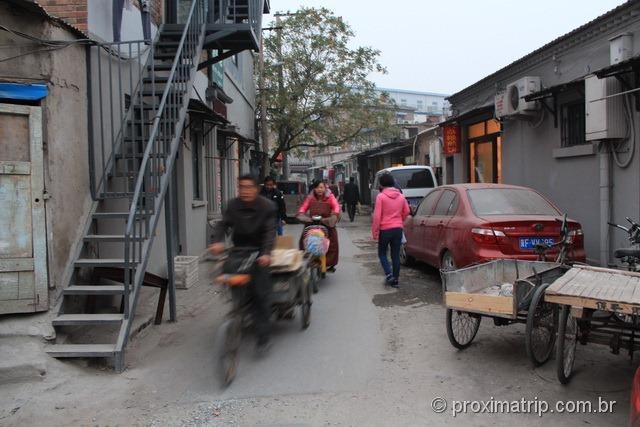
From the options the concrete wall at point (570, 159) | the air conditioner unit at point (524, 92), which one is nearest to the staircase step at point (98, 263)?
the concrete wall at point (570, 159)

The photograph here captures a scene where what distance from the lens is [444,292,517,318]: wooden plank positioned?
15.0 feet

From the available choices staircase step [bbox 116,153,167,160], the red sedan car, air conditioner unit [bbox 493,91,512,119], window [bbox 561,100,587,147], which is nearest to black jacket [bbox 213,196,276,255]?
staircase step [bbox 116,153,167,160]

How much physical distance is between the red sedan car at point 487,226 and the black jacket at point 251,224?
9.28 ft

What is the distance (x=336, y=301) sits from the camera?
24.7 ft

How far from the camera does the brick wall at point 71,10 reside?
6164 millimetres

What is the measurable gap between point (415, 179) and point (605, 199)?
8115 millimetres

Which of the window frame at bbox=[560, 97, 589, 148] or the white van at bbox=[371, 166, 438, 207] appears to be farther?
the white van at bbox=[371, 166, 438, 207]

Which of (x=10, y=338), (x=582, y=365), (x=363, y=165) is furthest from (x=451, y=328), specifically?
(x=363, y=165)

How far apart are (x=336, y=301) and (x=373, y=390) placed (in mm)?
3165

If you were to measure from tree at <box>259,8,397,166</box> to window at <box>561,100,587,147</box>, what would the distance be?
1438cm

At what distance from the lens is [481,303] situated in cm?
470

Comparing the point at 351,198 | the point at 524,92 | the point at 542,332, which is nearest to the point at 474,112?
the point at 524,92

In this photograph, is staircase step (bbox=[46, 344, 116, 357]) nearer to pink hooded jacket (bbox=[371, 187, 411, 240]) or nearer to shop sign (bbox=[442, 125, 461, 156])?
pink hooded jacket (bbox=[371, 187, 411, 240])

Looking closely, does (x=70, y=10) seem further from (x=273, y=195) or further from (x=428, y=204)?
(x=273, y=195)
